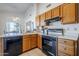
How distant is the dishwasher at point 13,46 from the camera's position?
5.05 feet

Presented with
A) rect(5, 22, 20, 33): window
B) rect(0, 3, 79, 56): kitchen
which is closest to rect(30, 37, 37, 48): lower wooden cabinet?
rect(0, 3, 79, 56): kitchen

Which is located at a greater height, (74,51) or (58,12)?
(58,12)

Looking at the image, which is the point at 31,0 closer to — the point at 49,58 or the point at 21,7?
the point at 21,7

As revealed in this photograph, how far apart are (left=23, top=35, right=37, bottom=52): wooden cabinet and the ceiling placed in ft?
1.29

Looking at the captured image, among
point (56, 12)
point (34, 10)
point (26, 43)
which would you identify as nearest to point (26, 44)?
point (26, 43)

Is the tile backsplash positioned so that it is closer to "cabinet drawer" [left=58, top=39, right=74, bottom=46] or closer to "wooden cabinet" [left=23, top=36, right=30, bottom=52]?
"cabinet drawer" [left=58, top=39, right=74, bottom=46]

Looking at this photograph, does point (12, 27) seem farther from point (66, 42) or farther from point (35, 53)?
point (66, 42)

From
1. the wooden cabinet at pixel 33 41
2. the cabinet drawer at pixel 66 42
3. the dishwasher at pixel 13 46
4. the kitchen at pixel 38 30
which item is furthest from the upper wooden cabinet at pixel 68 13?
the dishwasher at pixel 13 46

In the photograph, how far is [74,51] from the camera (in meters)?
1.40

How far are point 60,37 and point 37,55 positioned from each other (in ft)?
1.39

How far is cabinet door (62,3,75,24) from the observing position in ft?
4.97

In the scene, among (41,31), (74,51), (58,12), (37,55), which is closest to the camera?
(74,51)

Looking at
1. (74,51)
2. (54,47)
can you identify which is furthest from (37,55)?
(74,51)

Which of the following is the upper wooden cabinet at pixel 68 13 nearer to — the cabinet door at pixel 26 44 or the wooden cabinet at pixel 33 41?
the wooden cabinet at pixel 33 41
